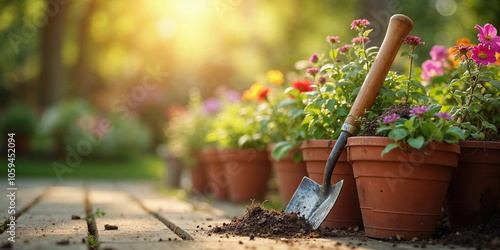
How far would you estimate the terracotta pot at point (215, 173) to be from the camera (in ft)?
16.1

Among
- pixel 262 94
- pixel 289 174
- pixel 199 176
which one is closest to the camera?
pixel 289 174

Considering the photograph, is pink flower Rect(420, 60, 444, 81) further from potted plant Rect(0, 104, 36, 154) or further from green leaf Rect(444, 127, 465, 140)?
potted plant Rect(0, 104, 36, 154)

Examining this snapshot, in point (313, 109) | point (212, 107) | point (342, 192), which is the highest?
point (212, 107)

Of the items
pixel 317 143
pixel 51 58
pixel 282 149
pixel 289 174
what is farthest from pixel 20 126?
pixel 317 143

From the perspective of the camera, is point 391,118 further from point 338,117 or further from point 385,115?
point 338,117

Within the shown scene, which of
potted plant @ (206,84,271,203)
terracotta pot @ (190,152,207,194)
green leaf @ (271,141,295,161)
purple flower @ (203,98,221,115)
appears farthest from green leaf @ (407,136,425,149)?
purple flower @ (203,98,221,115)

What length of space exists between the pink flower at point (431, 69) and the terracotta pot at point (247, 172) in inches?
61.5

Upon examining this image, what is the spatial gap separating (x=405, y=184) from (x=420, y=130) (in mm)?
249

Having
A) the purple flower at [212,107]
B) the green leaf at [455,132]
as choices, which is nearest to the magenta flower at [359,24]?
the green leaf at [455,132]

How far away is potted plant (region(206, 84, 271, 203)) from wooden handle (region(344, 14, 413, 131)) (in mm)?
1604

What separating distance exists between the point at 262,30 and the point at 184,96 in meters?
4.88

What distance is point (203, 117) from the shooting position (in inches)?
223

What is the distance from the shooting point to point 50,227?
2.62 metres

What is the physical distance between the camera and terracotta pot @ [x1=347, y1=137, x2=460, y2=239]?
2.27 meters
